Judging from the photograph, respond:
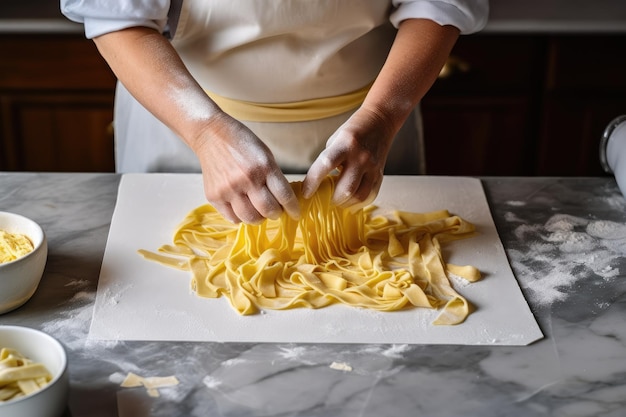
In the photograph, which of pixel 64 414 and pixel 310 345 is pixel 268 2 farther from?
pixel 64 414

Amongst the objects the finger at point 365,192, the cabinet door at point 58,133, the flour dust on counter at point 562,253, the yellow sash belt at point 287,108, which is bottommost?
the cabinet door at point 58,133

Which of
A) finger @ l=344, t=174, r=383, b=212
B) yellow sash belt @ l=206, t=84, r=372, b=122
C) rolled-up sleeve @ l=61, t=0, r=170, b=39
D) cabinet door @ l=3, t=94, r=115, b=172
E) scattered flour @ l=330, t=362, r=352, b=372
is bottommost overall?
cabinet door @ l=3, t=94, r=115, b=172

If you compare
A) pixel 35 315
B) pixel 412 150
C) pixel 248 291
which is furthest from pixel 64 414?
pixel 412 150

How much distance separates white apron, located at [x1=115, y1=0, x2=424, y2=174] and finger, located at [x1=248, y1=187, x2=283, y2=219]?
323 mm

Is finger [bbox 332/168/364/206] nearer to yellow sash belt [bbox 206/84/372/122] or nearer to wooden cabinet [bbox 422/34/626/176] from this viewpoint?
yellow sash belt [bbox 206/84/372/122]

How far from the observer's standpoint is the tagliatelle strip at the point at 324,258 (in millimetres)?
1270

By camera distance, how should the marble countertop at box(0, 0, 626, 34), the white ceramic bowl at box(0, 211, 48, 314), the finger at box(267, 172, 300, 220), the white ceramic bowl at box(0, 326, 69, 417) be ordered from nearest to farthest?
the white ceramic bowl at box(0, 326, 69, 417)
the white ceramic bowl at box(0, 211, 48, 314)
the finger at box(267, 172, 300, 220)
the marble countertop at box(0, 0, 626, 34)

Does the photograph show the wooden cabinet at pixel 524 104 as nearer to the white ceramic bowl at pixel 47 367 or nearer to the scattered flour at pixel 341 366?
the scattered flour at pixel 341 366

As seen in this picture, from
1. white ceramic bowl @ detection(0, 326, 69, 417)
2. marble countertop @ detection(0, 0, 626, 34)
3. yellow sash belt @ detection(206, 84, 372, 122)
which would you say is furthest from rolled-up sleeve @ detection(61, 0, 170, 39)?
marble countertop @ detection(0, 0, 626, 34)

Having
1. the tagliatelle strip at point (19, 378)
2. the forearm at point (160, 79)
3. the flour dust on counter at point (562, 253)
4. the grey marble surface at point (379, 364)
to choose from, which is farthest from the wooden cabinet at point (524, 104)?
the tagliatelle strip at point (19, 378)

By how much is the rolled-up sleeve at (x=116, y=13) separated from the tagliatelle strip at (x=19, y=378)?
0.62 metres

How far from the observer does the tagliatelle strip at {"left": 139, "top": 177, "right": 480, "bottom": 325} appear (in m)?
1.27

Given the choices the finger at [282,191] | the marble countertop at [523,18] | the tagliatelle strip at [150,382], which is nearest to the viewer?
the tagliatelle strip at [150,382]

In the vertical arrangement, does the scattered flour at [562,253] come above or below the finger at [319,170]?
below
